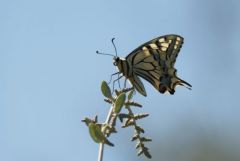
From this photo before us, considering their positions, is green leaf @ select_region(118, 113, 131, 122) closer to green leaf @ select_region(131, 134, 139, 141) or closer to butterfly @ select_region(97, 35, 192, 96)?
green leaf @ select_region(131, 134, 139, 141)

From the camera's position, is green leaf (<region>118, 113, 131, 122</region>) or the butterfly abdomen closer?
green leaf (<region>118, 113, 131, 122</region>)

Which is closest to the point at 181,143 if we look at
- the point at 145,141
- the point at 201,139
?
the point at 201,139

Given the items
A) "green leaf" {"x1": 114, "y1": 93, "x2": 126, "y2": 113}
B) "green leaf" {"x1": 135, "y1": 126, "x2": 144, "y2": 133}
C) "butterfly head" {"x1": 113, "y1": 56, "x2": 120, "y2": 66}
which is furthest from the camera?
"butterfly head" {"x1": 113, "y1": 56, "x2": 120, "y2": 66}

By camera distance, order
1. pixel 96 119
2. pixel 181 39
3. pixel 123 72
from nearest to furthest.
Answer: pixel 96 119 → pixel 123 72 → pixel 181 39

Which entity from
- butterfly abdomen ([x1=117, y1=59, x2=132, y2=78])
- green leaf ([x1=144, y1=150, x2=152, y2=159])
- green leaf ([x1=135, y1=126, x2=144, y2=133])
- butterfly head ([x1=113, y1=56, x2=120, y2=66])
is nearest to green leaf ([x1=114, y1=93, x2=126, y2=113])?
green leaf ([x1=135, y1=126, x2=144, y2=133])

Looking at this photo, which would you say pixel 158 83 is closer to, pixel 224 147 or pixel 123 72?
pixel 123 72

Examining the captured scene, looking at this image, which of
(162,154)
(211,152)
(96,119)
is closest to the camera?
(96,119)
